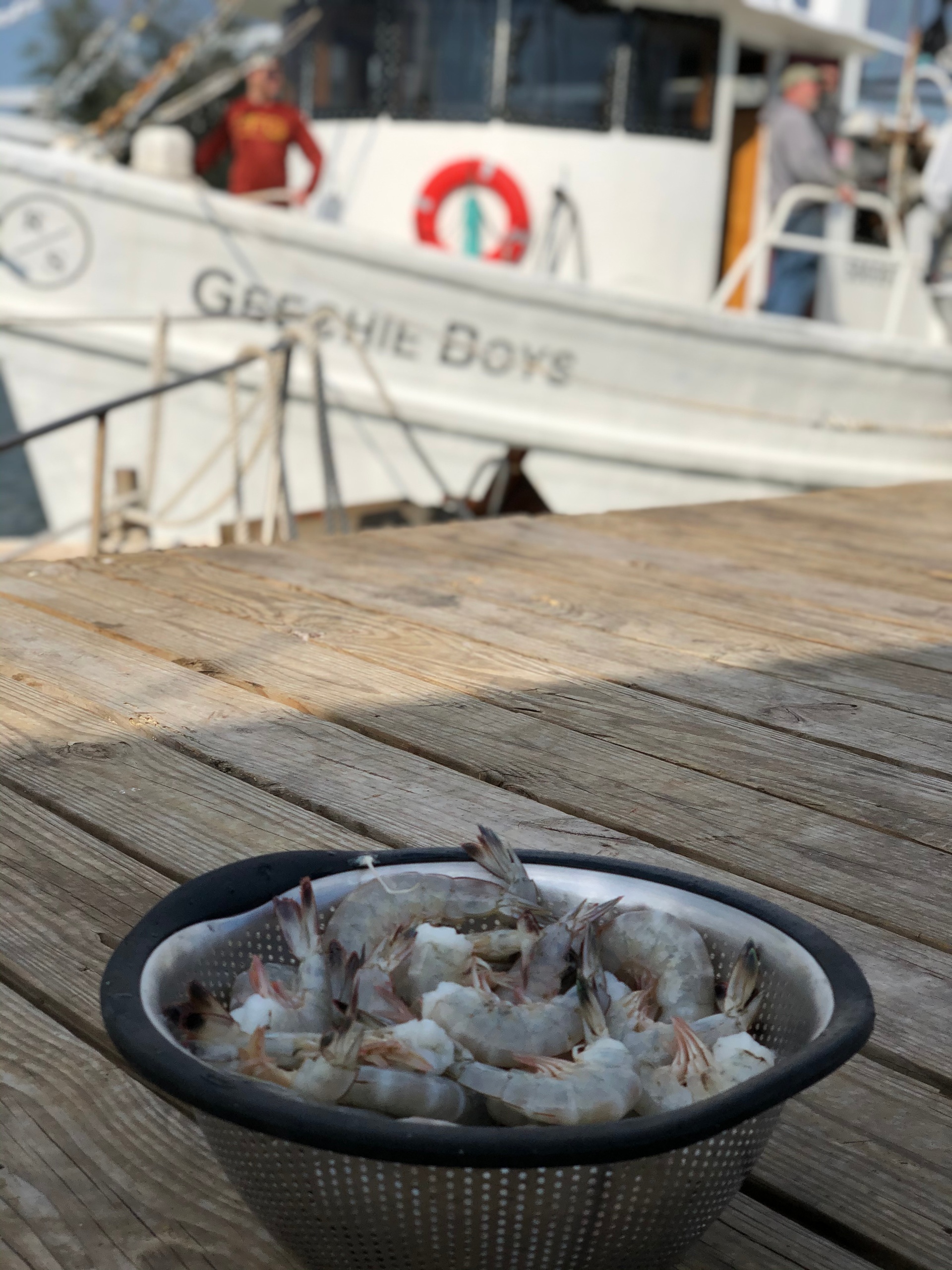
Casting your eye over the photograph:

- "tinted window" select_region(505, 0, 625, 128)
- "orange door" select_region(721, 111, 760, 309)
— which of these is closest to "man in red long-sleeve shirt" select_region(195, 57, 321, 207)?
"tinted window" select_region(505, 0, 625, 128)

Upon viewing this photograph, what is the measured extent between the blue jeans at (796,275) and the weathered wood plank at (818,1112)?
5949 mm

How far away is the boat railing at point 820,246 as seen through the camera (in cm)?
594

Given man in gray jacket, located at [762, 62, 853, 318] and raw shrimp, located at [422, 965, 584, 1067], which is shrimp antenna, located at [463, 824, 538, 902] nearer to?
raw shrimp, located at [422, 965, 584, 1067]

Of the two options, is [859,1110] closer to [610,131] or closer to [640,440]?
[640,440]

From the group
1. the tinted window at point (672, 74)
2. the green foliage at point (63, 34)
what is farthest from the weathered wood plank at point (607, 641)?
the green foliage at point (63, 34)

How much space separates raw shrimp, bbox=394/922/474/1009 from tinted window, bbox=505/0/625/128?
630cm

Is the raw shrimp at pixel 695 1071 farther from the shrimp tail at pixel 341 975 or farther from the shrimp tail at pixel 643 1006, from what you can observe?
the shrimp tail at pixel 341 975

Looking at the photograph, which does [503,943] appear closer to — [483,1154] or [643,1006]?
[643,1006]

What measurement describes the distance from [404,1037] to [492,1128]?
0.28ft

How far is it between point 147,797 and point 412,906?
662mm

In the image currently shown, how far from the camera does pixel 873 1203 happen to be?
2.69 feet

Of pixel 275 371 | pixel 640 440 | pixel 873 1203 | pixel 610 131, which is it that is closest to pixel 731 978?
pixel 873 1203

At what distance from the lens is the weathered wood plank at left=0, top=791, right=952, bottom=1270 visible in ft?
2.68

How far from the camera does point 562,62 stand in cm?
646
